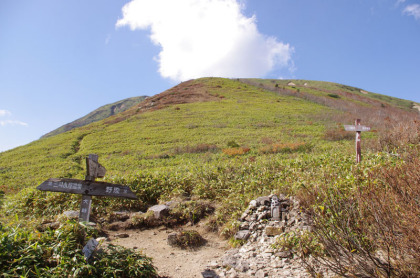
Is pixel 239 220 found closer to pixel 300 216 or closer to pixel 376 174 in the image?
pixel 300 216

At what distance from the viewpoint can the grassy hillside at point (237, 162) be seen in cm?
397

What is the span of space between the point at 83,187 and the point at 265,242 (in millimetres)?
3563

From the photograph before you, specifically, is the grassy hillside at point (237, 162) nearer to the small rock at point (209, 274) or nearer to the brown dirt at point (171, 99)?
the brown dirt at point (171, 99)

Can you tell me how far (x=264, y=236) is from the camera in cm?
521

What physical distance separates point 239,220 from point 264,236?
2.82ft

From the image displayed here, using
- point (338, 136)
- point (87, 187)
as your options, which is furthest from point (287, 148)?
point (87, 187)

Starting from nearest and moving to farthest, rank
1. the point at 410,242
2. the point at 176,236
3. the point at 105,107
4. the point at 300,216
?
the point at 410,242
the point at 300,216
the point at 176,236
the point at 105,107

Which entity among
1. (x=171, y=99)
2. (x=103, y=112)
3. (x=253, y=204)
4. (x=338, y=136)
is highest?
(x=103, y=112)

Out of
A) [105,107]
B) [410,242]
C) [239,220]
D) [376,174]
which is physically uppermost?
[105,107]

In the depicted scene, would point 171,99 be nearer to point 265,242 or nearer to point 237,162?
point 237,162

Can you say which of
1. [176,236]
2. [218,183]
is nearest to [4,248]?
[176,236]

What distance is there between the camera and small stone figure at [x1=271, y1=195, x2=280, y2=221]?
217 inches

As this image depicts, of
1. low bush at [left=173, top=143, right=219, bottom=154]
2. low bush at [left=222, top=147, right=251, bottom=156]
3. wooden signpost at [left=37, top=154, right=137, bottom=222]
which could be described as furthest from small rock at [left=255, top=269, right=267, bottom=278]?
low bush at [left=173, top=143, right=219, bottom=154]

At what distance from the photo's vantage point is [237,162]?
1112 cm
